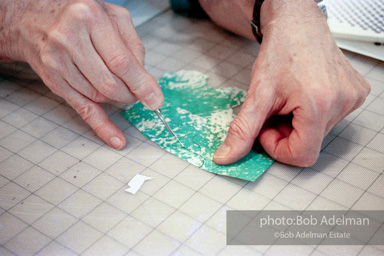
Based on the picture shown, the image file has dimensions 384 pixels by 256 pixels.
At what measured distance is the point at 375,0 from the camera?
65.0 inches

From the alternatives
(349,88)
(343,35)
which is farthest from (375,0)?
(349,88)

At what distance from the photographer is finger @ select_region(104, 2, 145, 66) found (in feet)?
4.13

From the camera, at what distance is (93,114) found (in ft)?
4.11

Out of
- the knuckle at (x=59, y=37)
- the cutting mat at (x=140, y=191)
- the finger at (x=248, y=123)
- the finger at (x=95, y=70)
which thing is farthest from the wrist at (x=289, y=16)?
the knuckle at (x=59, y=37)

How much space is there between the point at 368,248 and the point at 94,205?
2.20 feet

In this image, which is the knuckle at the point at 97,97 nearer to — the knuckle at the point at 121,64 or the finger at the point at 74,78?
the finger at the point at 74,78

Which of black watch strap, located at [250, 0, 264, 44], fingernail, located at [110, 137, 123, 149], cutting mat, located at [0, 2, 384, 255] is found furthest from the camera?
black watch strap, located at [250, 0, 264, 44]

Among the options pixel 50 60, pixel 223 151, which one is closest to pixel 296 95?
pixel 223 151

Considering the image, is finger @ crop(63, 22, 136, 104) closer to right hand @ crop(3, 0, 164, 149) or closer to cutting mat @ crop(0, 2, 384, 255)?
right hand @ crop(3, 0, 164, 149)

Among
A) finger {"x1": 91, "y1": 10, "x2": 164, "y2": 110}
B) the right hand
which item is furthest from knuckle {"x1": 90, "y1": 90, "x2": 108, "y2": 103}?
finger {"x1": 91, "y1": 10, "x2": 164, "y2": 110}

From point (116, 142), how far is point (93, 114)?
0.40ft

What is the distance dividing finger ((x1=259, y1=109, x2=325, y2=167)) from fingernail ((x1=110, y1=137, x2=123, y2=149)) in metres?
0.42

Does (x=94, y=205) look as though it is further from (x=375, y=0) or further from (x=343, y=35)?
(x=375, y=0)

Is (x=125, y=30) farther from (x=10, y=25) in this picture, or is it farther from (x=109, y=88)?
(x=10, y=25)
